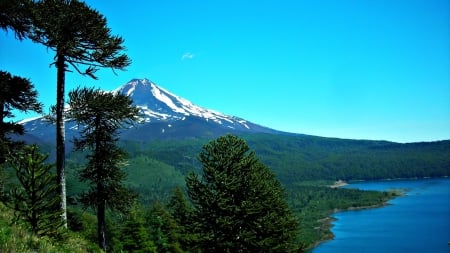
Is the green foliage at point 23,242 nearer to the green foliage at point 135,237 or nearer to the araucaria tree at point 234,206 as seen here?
the araucaria tree at point 234,206

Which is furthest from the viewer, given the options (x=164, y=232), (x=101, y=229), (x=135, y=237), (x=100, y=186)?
(x=164, y=232)

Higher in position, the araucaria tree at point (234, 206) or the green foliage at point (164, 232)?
the araucaria tree at point (234, 206)

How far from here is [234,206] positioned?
77.6 feet

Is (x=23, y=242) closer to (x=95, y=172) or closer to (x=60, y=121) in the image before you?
(x=60, y=121)

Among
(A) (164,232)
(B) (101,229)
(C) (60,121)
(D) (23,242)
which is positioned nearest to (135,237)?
(A) (164,232)

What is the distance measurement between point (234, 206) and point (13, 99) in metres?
13.8

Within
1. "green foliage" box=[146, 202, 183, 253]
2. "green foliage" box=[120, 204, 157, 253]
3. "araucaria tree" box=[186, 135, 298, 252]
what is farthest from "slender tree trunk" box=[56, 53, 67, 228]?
"green foliage" box=[146, 202, 183, 253]

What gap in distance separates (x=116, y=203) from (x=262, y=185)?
883 cm

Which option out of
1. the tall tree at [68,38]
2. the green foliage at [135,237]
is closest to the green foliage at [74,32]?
the tall tree at [68,38]

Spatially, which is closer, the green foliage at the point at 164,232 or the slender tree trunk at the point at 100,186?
the slender tree trunk at the point at 100,186

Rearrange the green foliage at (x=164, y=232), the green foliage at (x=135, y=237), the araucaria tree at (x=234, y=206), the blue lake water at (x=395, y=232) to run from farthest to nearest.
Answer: the blue lake water at (x=395, y=232) < the green foliage at (x=164, y=232) < the green foliage at (x=135, y=237) < the araucaria tree at (x=234, y=206)

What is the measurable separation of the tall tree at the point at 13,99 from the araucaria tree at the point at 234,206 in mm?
10351

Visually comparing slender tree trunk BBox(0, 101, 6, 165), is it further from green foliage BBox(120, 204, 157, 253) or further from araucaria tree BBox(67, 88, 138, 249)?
green foliage BBox(120, 204, 157, 253)

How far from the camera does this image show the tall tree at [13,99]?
68.7 ft
